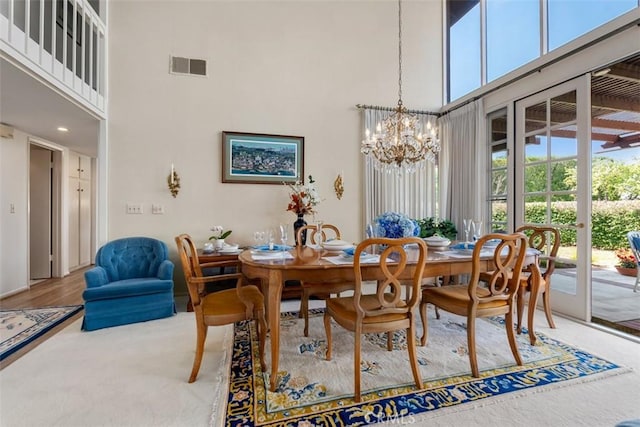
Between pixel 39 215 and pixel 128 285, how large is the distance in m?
3.24

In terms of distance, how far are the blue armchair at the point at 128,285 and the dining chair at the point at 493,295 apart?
2555mm

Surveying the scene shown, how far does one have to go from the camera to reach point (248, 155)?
3756 millimetres

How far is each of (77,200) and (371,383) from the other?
6.08 meters

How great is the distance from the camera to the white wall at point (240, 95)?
3482mm

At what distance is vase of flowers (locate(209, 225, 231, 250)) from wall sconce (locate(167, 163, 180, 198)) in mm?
658

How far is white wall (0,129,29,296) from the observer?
3.55 m

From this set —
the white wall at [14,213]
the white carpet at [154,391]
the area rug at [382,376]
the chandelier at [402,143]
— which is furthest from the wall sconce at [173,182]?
the chandelier at [402,143]

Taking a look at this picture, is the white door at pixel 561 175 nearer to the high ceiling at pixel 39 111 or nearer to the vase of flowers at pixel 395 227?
the vase of flowers at pixel 395 227

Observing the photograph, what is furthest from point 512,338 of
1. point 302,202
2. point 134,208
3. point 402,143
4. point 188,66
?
point 188,66

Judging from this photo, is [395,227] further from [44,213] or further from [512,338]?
[44,213]

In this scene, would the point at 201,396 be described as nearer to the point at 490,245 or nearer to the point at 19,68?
the point at 490,245

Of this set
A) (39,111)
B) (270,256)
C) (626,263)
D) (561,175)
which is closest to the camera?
(270,256)

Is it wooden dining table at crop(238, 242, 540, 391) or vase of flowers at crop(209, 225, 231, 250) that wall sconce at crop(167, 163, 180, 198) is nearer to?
vase of flowers at crop(209, 225, 231, 250)

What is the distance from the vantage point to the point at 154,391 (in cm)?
166
